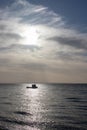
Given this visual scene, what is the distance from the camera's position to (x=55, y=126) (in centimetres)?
5144

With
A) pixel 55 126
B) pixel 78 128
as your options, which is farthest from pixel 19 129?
pixel 78 128

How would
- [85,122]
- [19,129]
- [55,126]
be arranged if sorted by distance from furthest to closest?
[85,122] < [55,126] < [19,129]

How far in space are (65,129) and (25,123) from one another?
10.2m

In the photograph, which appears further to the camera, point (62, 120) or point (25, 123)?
point (62, 120)

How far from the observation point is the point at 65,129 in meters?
48.4

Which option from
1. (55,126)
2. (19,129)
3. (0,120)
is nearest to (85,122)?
(55,126)

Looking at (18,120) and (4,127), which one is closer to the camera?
(4,127)

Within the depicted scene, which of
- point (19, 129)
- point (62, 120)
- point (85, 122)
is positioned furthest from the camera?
point (62, 120)

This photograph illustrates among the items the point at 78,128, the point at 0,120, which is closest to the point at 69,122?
the point at 78,128

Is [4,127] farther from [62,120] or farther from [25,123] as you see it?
[62,120]

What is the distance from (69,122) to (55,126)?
543cm

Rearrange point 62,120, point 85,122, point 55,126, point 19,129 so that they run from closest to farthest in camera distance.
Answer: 1. point 19,129
2. point 55,126
3. point 85,122
4. point 62,120

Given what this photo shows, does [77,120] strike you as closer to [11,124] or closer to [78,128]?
[78,128]

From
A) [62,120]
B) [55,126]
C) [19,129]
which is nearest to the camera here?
[19,129]
